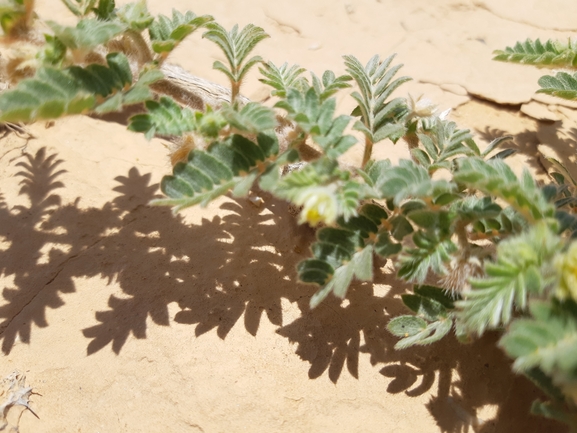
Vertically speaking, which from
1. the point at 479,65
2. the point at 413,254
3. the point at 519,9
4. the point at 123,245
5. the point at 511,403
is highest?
the point at 519,9

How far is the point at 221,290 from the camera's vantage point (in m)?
2.26

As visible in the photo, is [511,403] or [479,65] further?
[479,65]

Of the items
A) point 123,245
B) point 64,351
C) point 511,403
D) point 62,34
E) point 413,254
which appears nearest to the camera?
point 62,34

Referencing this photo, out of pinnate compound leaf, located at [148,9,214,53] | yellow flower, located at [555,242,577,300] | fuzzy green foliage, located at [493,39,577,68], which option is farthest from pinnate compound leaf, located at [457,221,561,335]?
pinnate compound leaf, located at [148,9,214,53]

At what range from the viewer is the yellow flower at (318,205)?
4.53ft

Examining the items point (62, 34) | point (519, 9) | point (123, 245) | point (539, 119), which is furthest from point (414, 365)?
point (519, 9)

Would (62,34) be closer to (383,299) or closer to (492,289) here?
(492,289)

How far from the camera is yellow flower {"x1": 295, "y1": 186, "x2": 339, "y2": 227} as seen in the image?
1382 millimetres

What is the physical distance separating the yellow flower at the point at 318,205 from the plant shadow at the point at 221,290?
92cm

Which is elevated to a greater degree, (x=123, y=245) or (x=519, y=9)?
(x=519, y=9)

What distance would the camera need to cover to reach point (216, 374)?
82.2 inches

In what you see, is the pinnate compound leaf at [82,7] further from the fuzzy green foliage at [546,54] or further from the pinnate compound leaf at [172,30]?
the fuzzy green foliage at [546,54]

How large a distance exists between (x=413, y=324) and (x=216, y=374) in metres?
0.90

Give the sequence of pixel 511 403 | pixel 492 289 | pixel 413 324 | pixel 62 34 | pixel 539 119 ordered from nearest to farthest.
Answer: pixel 492 289
pixel 62 34
pixel 413 324
pixel 511 403
pixel 539 119
